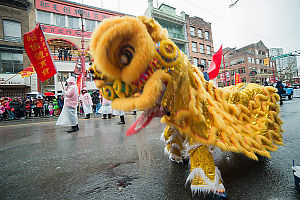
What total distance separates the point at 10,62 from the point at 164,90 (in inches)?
761

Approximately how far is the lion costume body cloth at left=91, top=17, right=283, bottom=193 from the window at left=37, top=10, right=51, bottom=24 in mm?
19372

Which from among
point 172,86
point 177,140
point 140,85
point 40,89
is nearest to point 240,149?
point 177,140

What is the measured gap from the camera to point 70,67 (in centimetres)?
1645

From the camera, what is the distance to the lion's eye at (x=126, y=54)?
0.80 meters

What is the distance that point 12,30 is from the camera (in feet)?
46.3

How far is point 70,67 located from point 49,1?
272 inches

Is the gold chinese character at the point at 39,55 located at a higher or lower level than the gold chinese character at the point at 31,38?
lower

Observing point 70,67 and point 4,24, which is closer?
point 4,24

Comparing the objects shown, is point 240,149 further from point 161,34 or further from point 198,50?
point 198,50

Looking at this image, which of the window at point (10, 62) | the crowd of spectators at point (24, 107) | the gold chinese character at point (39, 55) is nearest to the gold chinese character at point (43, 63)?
the gold chinese character at point (39, 55)

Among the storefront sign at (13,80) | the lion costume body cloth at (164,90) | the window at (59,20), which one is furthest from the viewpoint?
the window at (59,20)

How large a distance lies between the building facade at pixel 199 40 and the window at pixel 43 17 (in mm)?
17142

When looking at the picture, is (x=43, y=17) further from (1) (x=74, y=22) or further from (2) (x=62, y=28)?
(1) (x=74, y=22)

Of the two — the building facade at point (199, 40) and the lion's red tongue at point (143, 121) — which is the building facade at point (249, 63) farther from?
the lion's red tongue at point (143, 121)
